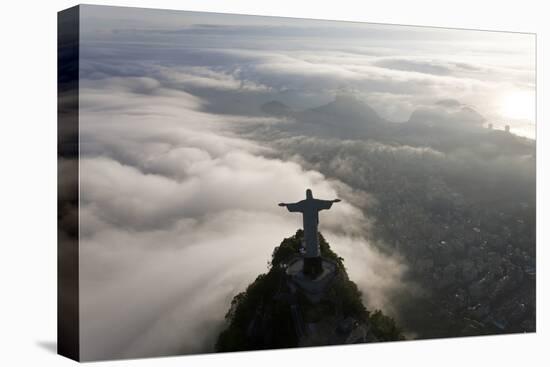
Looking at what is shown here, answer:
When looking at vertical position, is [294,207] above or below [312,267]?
above

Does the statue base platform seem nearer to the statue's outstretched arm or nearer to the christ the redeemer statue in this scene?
the christ the redeemer statue

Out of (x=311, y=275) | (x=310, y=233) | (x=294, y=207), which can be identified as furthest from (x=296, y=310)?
(x=294, y=207)

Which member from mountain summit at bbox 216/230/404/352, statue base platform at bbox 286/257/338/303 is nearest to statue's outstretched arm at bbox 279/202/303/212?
mountain summit at bbox 216/230/404/352

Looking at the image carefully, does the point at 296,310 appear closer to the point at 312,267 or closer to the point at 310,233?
the point at 312,267

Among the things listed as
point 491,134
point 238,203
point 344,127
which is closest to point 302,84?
point 344,127

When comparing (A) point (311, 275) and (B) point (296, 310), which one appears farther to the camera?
(A) point (311, 275)

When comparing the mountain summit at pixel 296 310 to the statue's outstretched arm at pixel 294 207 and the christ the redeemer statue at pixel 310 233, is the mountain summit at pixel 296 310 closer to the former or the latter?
the christ the redeemer statue at pixel 310 233
